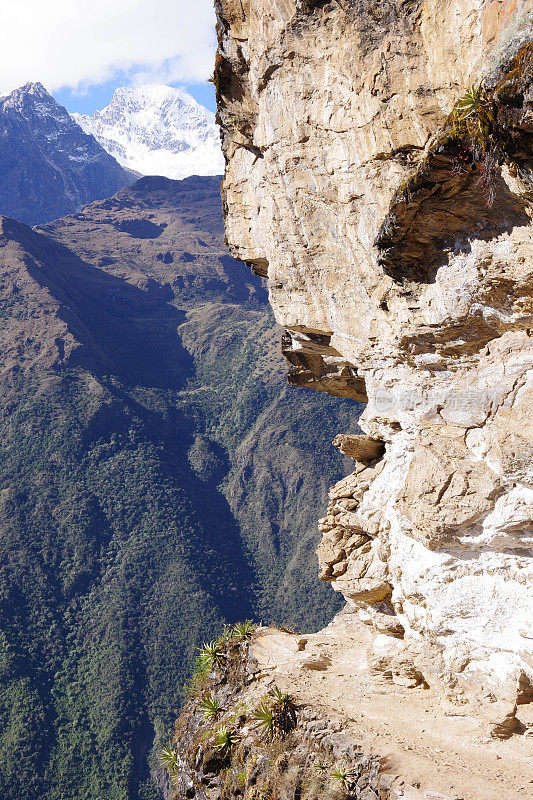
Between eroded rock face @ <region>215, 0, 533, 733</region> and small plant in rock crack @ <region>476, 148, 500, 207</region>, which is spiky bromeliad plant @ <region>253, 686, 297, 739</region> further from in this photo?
small plant in rock crack @ <region>476, 148, 500, 207</region>

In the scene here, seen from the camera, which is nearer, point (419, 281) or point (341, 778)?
point (341, 778)

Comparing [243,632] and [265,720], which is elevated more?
[243,632]

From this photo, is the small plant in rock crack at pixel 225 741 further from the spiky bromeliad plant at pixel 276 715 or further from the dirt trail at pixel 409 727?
the dirt trail at pixel 409 727

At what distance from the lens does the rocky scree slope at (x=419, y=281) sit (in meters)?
9.48

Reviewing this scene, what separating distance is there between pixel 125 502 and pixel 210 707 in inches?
3651

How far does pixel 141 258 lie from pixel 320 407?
103008mm

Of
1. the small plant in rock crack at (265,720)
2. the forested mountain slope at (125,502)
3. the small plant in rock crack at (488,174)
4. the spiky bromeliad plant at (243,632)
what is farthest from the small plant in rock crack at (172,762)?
the forested mountain slope at (125,502)

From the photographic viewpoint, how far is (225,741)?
46.5 ft

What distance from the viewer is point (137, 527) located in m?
101

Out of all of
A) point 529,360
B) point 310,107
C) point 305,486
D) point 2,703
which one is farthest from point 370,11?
point 305,486

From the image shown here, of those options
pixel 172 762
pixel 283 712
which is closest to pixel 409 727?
pixel 283 712

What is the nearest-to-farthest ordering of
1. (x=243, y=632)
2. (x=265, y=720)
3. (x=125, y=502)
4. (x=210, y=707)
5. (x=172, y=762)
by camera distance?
(x=265, y=720) < (x=210, y=707) < (x=172, y=762) < (x=243, y=632) < (x=125, y=502)

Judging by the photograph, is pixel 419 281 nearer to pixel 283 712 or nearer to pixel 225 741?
pixel 283 712

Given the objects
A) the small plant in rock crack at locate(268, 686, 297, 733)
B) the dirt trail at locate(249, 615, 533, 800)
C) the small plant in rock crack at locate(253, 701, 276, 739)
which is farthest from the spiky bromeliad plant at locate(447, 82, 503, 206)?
the small plant in rock crack at locate(253, 701, 276, 739)
